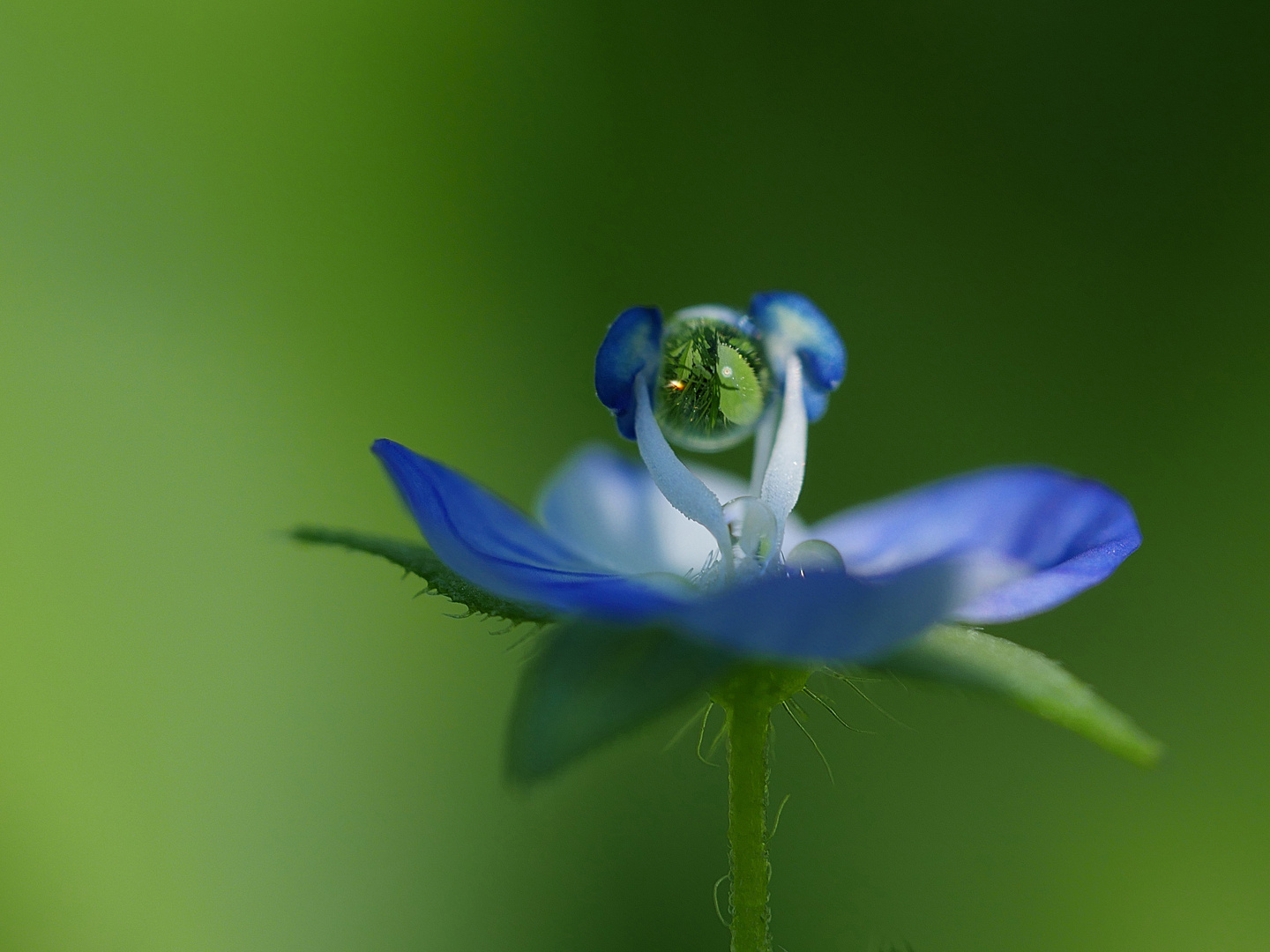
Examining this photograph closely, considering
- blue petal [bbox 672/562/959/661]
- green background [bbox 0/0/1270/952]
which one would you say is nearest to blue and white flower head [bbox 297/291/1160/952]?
blue petal [bbox 672/562/959/661]

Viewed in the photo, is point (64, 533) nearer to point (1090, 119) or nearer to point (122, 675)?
point (122, 675)

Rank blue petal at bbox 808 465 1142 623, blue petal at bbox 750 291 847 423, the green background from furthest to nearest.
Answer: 1. the green background
2. blue petal at bbox 750 291 847 423
3. blue petal at bbox 808 465 1142 623

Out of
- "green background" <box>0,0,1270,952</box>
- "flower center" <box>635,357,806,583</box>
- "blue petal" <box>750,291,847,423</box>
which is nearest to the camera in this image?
"flower center" <box>635,357,806,583</box>

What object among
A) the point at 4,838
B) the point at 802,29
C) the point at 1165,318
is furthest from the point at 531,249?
the point at 4,838

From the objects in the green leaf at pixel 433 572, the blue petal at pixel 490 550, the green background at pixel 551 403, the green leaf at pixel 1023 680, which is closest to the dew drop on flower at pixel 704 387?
the blue petal at pixel 490 550

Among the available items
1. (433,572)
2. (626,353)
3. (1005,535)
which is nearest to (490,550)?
(433,572)

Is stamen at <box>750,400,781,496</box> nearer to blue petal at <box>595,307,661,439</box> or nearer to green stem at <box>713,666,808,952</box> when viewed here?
blue petal at <box>595,307,661,439</box>
